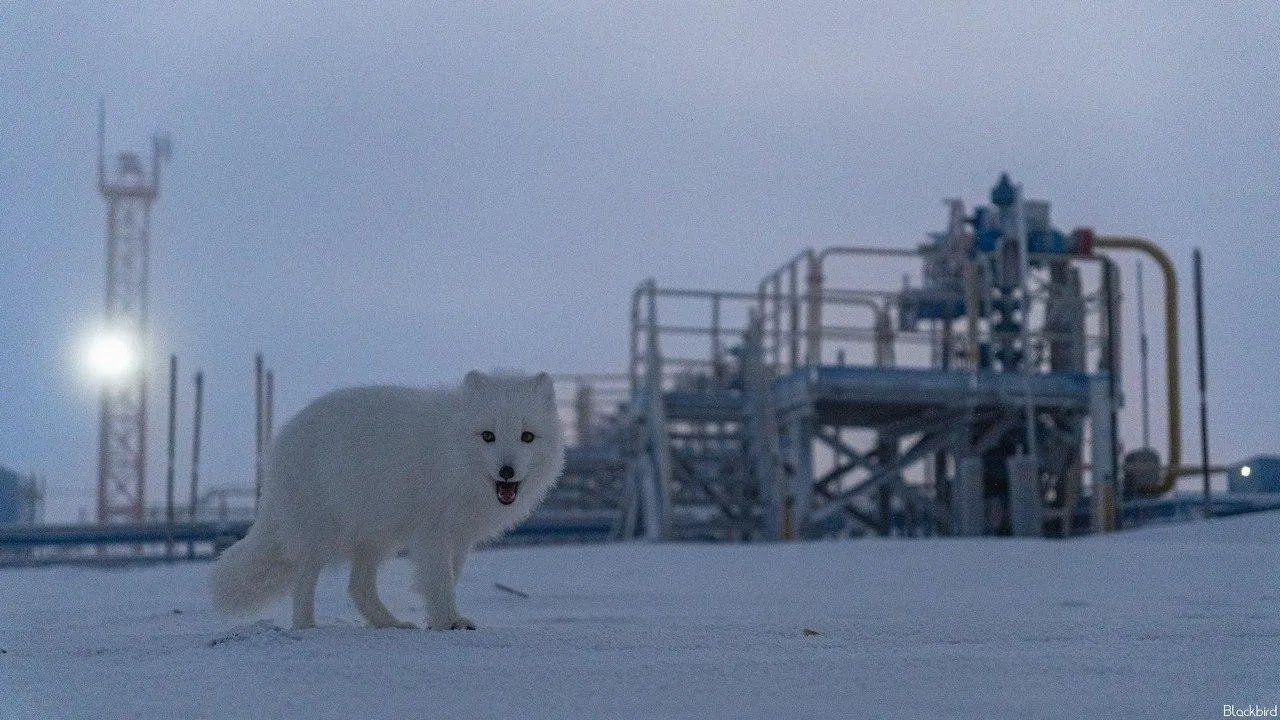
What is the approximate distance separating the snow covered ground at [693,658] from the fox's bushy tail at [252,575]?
0.16m

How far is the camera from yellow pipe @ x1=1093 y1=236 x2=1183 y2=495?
1934 cm

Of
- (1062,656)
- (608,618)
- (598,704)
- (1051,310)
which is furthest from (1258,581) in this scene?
(1051,310)

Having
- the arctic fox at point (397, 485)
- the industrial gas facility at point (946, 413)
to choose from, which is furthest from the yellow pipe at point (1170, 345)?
the arctic fox at point (397, 485)

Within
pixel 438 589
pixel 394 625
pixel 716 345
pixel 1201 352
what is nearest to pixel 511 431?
pixel 438 589

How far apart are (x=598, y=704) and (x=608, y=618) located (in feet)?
11.7

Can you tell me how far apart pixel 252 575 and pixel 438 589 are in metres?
0.95

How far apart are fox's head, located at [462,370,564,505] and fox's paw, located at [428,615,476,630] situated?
495 millimetres

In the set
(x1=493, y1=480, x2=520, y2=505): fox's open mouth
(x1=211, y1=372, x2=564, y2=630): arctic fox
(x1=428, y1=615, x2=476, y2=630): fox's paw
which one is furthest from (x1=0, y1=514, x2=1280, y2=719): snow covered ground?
(x1=493, y1=480, x2=520, y2=505): fox's open mouth

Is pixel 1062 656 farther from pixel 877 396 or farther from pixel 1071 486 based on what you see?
pixel 1071 486

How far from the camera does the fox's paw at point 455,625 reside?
6.05 m

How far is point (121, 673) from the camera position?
16.0 feet

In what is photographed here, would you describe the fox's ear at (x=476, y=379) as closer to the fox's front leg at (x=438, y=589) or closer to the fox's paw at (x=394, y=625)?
the fox's front leg at (x=438, y=589)

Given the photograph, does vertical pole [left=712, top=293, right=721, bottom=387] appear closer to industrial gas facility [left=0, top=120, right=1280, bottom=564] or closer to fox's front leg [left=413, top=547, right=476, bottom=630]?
A: industrial gas facility [left=0, top=120, right=1280, bottom=564]

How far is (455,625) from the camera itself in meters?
6.08
